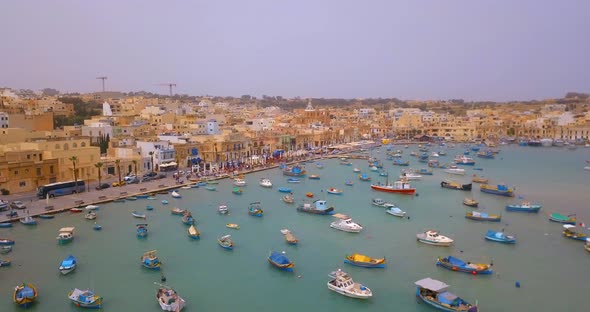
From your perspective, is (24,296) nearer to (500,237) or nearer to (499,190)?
(500,237)

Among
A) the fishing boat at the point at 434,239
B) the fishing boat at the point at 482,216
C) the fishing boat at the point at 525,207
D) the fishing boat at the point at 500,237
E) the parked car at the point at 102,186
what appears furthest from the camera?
the parked car at the point at 102,186

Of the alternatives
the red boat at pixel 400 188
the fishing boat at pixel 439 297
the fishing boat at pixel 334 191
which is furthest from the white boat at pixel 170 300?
the red boat at pixel 400 188

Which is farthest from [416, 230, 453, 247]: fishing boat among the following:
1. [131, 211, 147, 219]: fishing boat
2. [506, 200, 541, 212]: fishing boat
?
[131, 211, 147, 219]: fishing boat

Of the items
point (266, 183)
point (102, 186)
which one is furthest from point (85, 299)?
point (266, 183)

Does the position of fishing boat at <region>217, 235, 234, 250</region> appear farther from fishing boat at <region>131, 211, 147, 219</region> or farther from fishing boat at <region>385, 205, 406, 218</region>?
fishing boat at <region>385, 205, 406, 218</region>

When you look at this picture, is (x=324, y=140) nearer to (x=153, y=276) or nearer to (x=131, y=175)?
(x=131, y=175)

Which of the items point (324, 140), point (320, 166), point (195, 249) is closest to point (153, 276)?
point (195, 249)

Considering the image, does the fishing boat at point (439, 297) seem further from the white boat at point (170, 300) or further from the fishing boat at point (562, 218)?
the fishing boat at point (562, 218)
